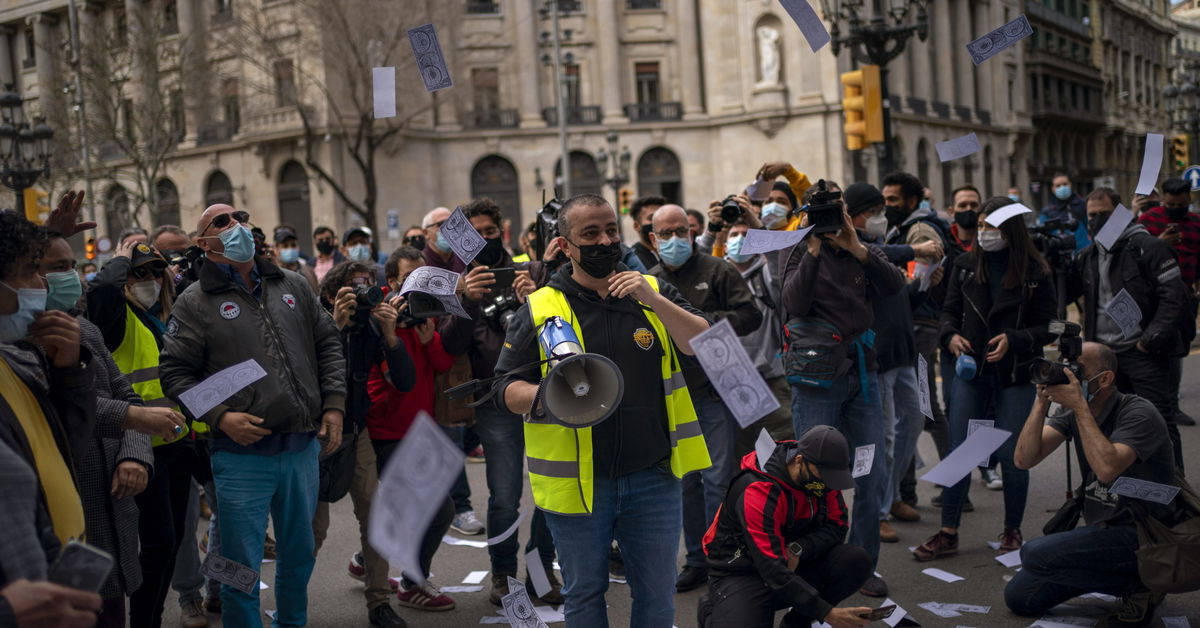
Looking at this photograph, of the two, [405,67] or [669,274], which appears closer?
[669,274]

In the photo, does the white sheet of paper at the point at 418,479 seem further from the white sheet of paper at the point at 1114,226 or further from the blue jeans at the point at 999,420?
the white sheet of paper at the point at 1114,226

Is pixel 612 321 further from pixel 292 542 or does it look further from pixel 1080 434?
pixel 1080 434

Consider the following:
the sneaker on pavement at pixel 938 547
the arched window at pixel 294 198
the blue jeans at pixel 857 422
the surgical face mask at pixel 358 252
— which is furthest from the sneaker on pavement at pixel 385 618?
the arched window at pixel 294 198

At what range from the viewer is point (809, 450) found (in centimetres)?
443

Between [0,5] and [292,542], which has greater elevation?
[0,5]

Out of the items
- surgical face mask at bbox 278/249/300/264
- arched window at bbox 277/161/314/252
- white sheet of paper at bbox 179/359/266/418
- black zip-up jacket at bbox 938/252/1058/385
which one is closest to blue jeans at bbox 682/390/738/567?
black zip-up jacket at bbox 938/252/1058/385

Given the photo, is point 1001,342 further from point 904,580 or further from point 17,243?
point 17,243

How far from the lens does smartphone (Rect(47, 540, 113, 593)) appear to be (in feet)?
8.23

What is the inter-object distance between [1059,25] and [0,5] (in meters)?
55.8

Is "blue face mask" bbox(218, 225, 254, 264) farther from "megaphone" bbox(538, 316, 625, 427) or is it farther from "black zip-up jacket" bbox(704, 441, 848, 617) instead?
"black zip-up jacket" bbox(704, 441, 848, 617)

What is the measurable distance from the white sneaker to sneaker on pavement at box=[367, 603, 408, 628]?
74.1 inches

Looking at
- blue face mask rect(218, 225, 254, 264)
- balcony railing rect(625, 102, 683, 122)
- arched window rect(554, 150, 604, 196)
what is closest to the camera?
blue face mask rect(218, 225, 254, 264)

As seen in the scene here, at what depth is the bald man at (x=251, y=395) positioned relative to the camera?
4.68 m

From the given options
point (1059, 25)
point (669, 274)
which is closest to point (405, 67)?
point (669, 274)
